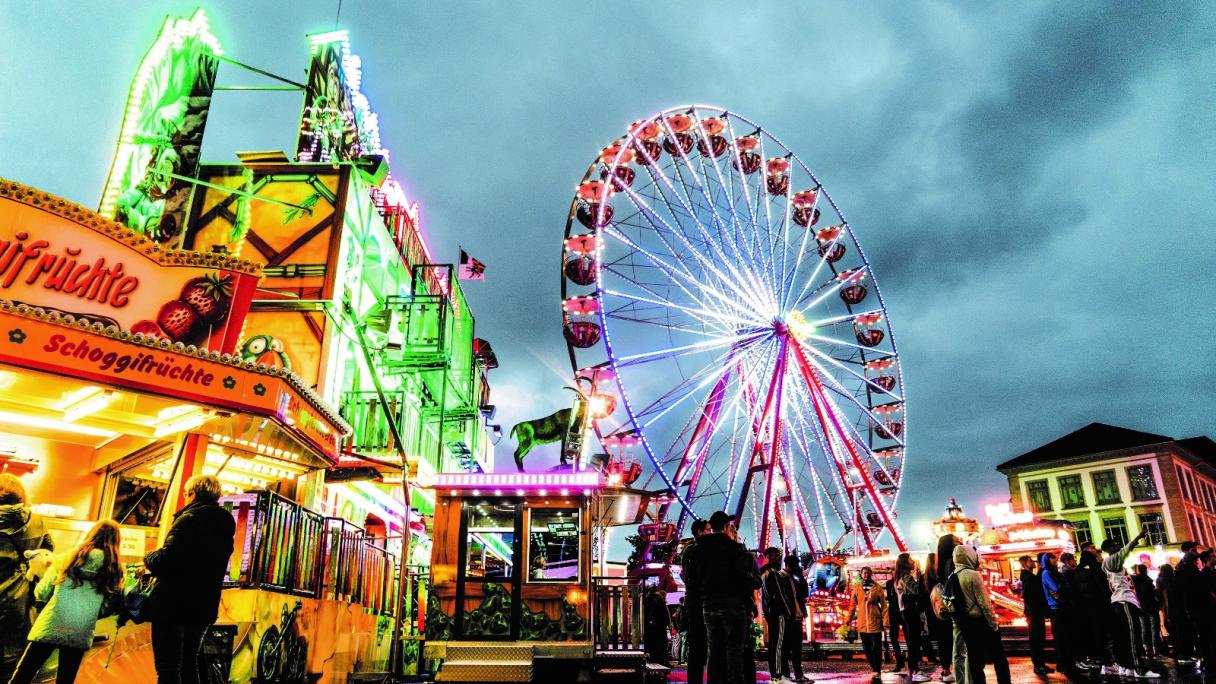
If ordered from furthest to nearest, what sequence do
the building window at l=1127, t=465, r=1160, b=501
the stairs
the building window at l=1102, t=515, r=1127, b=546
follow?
the building window at l=1102, t=515, r=1127, b=546
the building window at l=1127, t=465, r=1160, b=501
the stairs

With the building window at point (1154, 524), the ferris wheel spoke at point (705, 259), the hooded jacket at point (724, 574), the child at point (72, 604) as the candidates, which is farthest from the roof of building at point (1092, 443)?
the child at point (72, 604)

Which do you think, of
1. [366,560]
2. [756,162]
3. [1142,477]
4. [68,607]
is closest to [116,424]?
[366,560]

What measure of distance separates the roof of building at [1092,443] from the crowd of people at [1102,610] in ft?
168

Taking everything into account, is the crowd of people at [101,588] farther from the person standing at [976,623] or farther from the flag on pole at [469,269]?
the flag on pole at [469,269]

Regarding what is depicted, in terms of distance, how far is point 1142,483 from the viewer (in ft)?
173

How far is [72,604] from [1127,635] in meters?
11.9

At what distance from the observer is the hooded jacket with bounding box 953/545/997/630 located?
6863 mm

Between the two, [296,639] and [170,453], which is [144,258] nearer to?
Answer: [170,453]

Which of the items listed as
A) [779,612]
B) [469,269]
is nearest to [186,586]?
[779,612]

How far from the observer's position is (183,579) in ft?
18.3

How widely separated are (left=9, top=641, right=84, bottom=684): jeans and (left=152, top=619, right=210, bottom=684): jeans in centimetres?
54

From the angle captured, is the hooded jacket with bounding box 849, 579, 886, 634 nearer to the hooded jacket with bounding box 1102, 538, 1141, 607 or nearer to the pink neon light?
the hooded jacket with bounding box 1102, 538, 1141, 607

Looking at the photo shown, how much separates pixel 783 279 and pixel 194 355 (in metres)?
19.1

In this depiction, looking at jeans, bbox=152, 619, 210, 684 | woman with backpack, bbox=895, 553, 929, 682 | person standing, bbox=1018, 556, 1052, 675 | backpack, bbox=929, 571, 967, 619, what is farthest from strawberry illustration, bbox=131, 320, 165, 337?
person standing, bbox=1018, 556, 1052, 675
